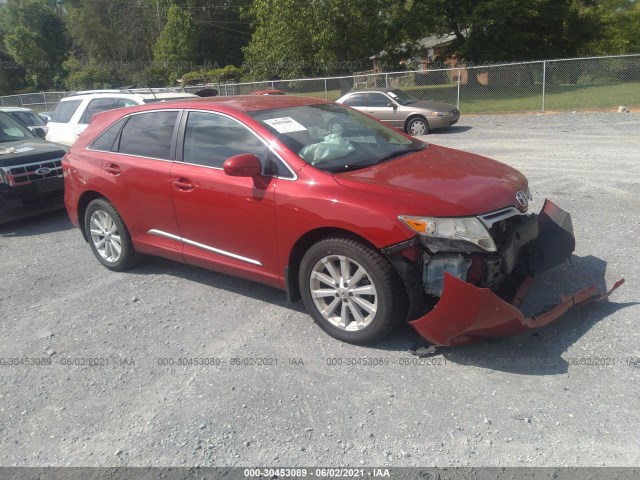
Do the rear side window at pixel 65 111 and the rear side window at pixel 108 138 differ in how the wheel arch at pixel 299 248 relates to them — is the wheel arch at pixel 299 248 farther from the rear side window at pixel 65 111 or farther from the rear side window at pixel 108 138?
the rear side window at pixel 65 111

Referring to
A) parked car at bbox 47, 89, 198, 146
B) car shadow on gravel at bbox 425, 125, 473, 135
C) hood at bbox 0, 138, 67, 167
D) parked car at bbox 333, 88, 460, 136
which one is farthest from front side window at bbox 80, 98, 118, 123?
car shadow on gravel at bbox 425, 125, 473, 135

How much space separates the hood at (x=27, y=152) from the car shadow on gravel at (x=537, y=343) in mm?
5946

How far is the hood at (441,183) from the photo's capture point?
12.2ft

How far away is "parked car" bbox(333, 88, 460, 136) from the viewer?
56.3 feet

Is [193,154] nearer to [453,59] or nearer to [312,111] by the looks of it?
[312,111]

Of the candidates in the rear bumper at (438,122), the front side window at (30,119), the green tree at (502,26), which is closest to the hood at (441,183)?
the rear bumper at (438,122)

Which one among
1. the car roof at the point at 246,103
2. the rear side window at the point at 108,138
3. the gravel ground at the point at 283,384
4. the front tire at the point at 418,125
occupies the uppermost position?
the car roof at the point at 246,103

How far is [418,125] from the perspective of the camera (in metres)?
17.3

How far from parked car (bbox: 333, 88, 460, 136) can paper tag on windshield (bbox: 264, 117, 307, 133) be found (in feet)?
42.4

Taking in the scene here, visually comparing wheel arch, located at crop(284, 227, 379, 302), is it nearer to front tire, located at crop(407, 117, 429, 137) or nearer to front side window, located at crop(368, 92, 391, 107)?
front tire, located at crop(407, 117, 429, 137)

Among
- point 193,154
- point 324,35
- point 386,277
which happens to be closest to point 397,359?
point 386,277

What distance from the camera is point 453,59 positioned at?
34781mm

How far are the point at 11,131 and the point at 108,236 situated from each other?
4.37 meters

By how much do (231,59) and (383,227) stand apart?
51.7 m
